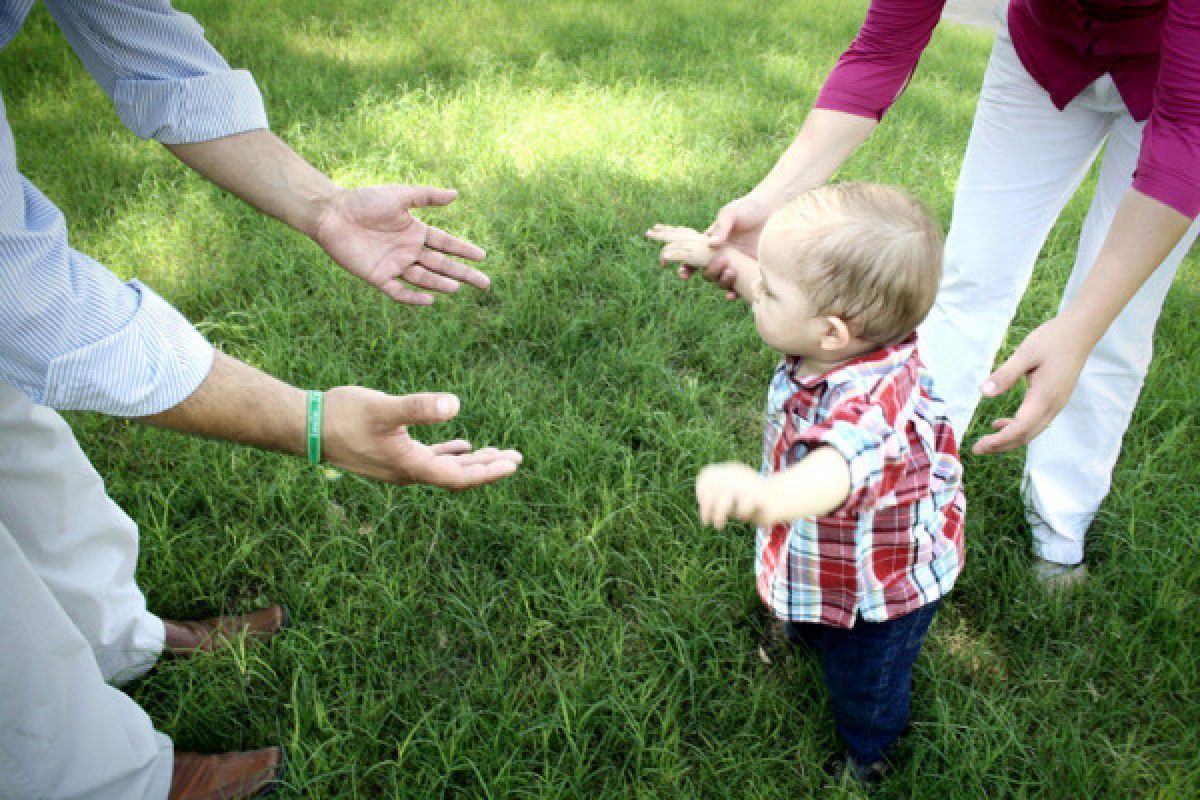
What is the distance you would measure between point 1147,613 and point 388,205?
2.24 m

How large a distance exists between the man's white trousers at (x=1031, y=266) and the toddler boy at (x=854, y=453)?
30.4 inches

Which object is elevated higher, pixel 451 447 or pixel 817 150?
pixel 817 150

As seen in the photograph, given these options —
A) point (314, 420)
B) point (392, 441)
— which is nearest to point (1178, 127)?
point (392, 441)

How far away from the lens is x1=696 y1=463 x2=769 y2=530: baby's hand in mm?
1303

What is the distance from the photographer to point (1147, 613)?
7.32 feet

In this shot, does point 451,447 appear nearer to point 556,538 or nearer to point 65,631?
point 556,538

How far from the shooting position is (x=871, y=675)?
177cm

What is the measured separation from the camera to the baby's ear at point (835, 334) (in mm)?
1471

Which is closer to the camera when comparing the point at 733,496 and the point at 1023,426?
the point at 733,496

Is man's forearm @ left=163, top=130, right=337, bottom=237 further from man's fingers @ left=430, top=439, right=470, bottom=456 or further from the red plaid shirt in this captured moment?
the red plaid shirt

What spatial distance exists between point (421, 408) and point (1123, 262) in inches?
53.8

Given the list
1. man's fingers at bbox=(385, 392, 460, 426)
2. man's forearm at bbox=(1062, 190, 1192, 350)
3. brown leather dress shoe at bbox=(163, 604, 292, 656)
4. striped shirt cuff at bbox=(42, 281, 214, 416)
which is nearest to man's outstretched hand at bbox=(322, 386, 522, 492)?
man's fingers at bbox=(385, 392, 460, 426)

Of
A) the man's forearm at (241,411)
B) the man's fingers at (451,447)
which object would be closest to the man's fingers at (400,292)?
the man's fingers at (451,447)

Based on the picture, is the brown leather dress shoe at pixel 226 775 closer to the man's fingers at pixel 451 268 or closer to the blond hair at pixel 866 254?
the man's fingers at pixel 451 268
